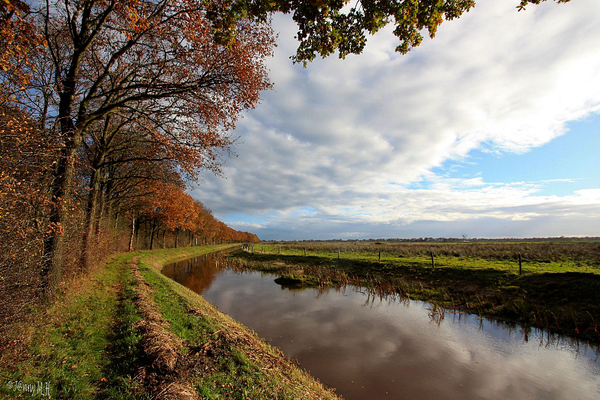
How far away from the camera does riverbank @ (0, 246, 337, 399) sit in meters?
3.86

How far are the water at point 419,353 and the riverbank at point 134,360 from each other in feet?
7.63

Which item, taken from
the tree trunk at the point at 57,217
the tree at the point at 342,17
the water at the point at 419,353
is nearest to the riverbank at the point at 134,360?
the tree trunk at the point at 57,217

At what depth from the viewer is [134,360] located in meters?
4.87

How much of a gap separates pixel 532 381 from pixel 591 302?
7.77 meters

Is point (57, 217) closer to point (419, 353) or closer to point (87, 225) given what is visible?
point (87, 225)

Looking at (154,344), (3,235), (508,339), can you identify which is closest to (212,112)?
(3,235)

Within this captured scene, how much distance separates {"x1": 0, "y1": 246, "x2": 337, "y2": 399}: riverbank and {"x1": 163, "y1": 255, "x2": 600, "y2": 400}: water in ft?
7.63

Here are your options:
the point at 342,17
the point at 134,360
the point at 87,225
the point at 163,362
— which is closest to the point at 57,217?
the point at 134,360

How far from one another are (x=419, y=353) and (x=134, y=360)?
28.6ft

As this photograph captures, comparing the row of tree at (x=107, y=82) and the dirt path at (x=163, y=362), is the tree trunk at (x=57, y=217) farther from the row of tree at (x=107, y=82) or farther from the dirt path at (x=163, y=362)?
the dirt path at (x=163, y=362)

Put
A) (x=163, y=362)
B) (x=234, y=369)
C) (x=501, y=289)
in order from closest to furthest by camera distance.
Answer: (x=163, y=362) → (x=234, y=369) → (x=501, y=289)

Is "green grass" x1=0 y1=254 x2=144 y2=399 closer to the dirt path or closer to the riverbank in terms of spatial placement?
the riverbank

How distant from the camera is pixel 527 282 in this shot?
14922 millimetres

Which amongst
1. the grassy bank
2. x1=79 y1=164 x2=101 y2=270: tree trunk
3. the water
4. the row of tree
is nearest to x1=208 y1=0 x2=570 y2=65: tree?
the row of tree
